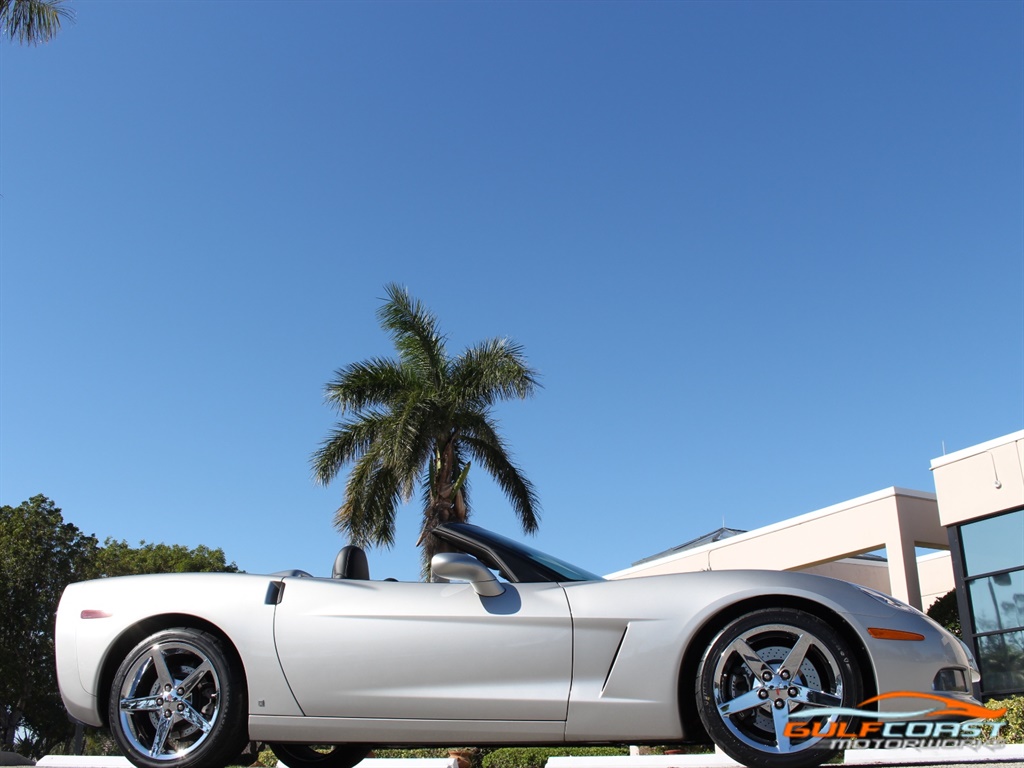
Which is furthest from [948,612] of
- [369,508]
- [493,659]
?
[493,659]

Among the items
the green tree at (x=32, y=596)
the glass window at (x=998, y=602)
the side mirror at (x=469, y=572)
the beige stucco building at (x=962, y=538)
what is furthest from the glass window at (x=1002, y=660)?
the green tree at (x=32, y=596)

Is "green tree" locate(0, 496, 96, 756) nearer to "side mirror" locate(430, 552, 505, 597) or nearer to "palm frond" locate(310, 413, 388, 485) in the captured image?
"palm frond" locate(310, 413, 388, 485)

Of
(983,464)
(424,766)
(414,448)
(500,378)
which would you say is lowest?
(424,766)

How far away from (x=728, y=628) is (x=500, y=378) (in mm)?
15331

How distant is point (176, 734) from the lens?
3982 millimetres

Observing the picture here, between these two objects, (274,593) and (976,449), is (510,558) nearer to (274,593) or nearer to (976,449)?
(274,593)

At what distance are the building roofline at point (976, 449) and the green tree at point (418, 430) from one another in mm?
7603

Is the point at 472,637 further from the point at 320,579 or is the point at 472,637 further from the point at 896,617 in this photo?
the point at 896,617

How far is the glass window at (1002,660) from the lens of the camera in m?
14.5

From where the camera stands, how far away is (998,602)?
49.3ft

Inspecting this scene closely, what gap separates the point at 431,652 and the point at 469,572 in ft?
1.14

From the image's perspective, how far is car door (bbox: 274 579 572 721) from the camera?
3.71 meters

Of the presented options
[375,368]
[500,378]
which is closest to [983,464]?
[500,378]

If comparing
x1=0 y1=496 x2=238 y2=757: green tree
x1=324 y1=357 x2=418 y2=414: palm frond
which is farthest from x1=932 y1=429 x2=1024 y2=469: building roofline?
x1=0 y1=496 x2=238 y2=757: green tree
